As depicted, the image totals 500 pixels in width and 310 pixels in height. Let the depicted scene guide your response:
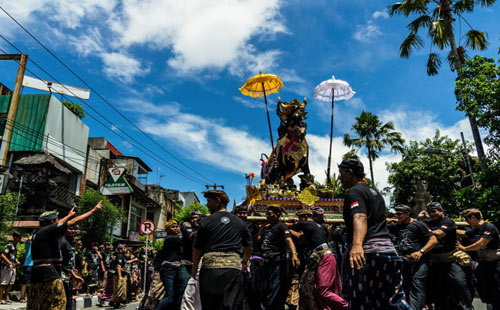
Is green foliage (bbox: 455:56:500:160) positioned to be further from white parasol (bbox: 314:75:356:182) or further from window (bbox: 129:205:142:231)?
window (bbox: 129:205:142:231)

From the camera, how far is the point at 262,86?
52.2 ft

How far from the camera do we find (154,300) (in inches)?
248

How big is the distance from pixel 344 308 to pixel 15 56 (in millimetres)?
22762

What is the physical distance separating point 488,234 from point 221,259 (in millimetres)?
4277

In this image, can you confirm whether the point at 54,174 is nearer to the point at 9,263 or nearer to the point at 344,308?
the point at 9,263

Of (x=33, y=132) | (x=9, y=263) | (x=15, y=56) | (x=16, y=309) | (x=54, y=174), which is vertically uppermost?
(x=15, y=56)

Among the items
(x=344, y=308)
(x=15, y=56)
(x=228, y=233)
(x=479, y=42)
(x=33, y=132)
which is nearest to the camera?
(x=228, y=233)

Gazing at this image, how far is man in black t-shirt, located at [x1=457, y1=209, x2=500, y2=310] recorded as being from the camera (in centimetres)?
569

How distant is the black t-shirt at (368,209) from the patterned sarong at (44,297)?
369 centimetres

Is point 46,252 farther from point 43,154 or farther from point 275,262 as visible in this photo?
point 43,154

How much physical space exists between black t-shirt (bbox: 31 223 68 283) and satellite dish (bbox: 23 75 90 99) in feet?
73.6

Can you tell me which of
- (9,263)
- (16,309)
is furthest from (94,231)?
(16,309)

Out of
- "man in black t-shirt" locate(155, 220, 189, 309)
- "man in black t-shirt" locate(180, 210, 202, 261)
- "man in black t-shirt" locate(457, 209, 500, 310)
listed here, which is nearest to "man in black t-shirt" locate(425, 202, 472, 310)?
"man in black t-shirt" locate(457, 209, 500, 310)

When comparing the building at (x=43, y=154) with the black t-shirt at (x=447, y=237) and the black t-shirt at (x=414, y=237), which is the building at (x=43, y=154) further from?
the black t-shirt at (x=447, y=237)
